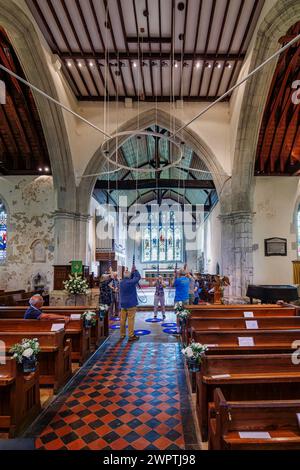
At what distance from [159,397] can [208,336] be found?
833mm

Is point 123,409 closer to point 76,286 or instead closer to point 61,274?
point 76,286

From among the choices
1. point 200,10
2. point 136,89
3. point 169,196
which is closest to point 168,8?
point 200,10

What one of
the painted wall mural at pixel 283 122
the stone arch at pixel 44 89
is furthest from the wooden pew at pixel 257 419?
the stone arch at pixel 44 89

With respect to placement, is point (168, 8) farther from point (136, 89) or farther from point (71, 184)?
point (71, 184)

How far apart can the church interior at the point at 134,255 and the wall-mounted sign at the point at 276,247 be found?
6 centimetres

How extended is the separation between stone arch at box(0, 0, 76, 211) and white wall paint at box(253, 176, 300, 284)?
19.8 feet

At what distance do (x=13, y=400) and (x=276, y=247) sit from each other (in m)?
9.00

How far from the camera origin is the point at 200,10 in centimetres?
573

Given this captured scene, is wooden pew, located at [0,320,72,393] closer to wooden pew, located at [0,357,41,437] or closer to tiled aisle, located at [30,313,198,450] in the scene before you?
tiled aisle, located at [30,313,198,450]

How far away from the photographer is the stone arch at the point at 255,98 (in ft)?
17.3

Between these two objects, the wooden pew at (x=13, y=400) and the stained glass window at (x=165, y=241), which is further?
the stained glass window at (x=165, y=241)

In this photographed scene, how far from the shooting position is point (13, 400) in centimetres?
249

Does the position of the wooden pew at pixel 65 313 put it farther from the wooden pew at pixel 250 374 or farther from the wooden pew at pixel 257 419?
the wooden pew at pixel 257 419

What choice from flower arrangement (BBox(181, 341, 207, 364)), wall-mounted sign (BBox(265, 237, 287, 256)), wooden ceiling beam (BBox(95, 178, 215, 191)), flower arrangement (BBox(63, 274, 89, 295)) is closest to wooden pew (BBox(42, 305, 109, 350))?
flower arrangement (BBox(63, 274, 89, 295))
